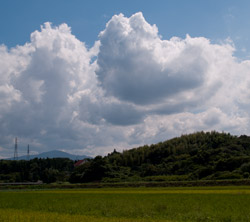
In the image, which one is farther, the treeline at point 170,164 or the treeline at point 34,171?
the treeline at point 34,171

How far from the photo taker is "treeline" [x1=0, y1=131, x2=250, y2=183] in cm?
8744

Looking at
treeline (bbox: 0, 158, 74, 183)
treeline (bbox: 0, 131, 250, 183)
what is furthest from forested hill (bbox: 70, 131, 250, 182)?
treeline (bbox: 0, 158, 74, 183)

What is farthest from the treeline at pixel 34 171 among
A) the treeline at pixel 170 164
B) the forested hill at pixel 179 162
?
the forested hill at pixel 179 162

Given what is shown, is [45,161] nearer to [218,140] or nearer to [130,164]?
[130,164]

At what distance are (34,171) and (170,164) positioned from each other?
81850mm

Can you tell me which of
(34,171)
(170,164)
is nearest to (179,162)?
(170,164)

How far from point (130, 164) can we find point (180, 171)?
38.4 meters

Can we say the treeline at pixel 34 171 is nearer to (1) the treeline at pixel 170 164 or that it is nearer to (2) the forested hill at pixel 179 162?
(1) the treeline at pixel 170 164

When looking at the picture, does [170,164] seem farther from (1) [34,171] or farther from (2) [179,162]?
(1) [34,171]

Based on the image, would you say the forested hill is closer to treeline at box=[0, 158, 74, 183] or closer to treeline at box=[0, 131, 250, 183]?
treeline at box=[0, 131, 250, 183]

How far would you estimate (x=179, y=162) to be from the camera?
110500 mm

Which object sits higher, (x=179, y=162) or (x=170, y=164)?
(x=179, y=162)

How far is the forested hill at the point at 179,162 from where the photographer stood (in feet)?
286

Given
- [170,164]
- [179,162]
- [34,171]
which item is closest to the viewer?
[179,162]
